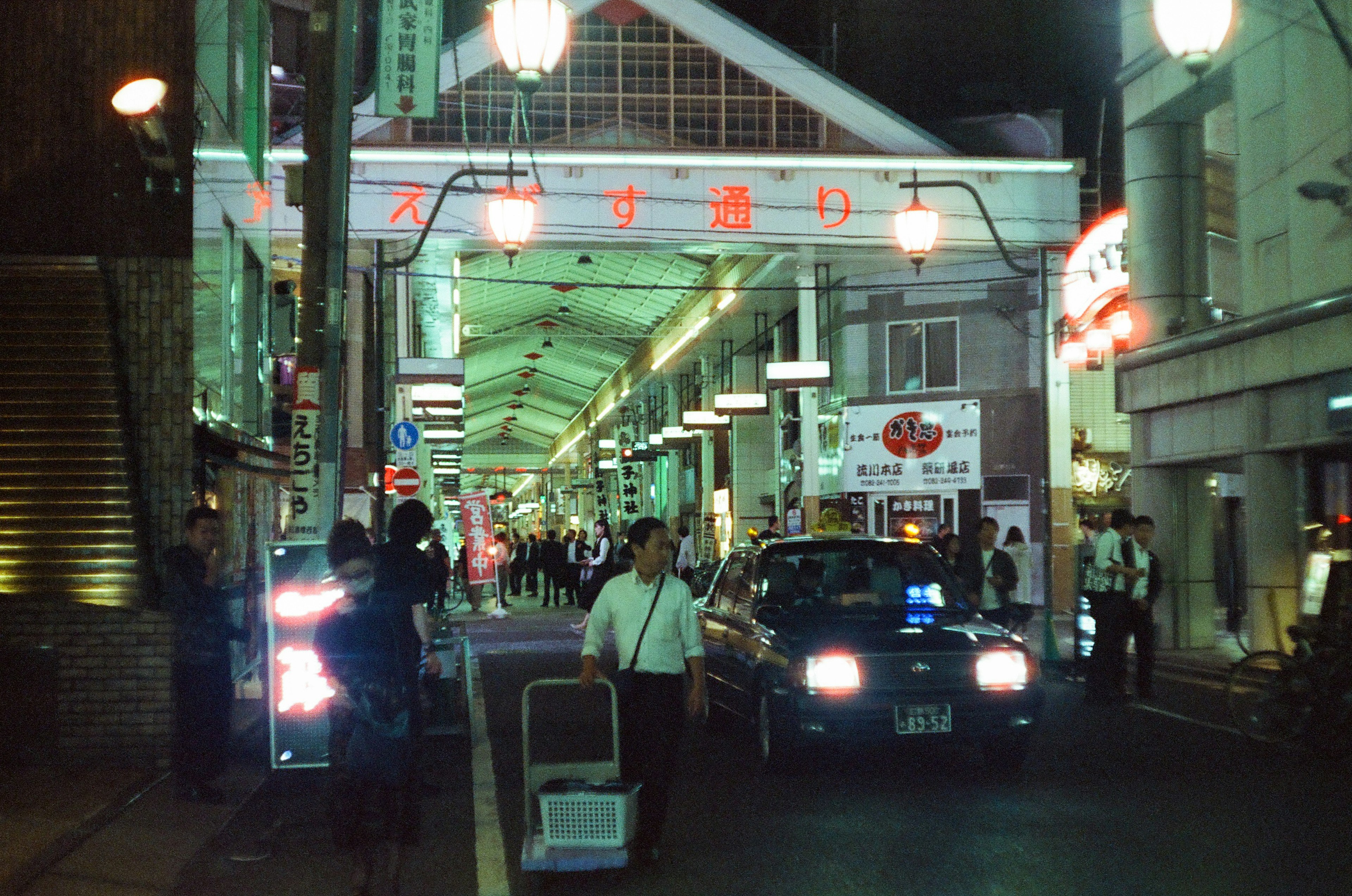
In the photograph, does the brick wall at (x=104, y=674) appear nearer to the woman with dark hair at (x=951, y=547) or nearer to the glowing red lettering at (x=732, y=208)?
the woman with dark hair at (x=951, y=547)

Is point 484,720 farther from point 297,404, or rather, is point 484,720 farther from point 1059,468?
point 1059,468

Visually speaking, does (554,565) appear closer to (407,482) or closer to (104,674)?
(407,482)

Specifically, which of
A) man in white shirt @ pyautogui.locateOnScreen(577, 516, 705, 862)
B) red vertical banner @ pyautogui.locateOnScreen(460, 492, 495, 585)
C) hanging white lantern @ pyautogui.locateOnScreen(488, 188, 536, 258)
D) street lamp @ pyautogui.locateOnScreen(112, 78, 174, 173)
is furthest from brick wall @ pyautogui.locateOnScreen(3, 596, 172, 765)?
red vertical banner @ pyautogui.locateOnScreen(460, 492, 495, 585)

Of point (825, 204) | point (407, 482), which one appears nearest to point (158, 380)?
point (407, 482)

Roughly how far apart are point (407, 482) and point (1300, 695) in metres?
15.6

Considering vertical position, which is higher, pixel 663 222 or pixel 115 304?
pixel 663 222

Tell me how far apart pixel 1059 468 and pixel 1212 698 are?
54.5ft

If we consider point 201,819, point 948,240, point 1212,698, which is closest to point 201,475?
point 201,819

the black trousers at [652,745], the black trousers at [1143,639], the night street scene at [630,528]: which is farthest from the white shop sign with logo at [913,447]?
the black trousers at [652,745]

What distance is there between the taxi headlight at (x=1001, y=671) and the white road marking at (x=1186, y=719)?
299cm

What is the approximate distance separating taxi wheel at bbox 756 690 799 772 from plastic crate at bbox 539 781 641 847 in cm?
276

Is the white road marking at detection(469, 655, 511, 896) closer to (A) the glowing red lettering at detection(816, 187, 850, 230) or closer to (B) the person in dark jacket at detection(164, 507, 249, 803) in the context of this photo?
(B) the person in dark jacket at detection(164, 507, 249, 803)

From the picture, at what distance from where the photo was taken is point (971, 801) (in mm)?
8547

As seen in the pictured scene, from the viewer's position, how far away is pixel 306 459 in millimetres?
11180
